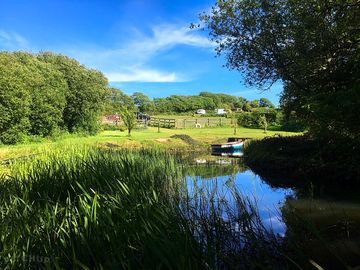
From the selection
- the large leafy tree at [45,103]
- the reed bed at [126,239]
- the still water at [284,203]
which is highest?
the large leafy tree at [45,103]

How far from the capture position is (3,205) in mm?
5523

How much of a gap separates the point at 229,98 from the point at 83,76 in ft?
322

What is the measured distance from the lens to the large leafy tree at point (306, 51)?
1130cm

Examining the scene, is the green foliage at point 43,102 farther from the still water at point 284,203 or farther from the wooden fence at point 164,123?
the still water at point 284,203

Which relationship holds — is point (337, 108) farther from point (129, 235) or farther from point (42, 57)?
point (42, 57)

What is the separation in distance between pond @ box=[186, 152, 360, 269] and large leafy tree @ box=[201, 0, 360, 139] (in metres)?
2.24

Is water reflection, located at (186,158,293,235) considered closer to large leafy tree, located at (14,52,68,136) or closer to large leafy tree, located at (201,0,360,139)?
large leafy tree, located at (201,0,360,139)

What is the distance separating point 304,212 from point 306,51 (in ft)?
28.1

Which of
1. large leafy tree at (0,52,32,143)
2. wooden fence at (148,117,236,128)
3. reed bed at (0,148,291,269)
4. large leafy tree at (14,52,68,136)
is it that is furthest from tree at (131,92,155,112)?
reed bed at (0,148,291,269)

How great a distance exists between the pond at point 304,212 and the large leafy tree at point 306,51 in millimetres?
2235

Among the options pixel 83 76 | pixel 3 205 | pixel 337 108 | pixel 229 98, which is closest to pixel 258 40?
pixel 337 108

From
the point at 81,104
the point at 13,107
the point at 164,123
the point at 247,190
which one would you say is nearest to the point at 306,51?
the point at 247,190

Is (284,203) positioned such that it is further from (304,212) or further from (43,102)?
(43,102)

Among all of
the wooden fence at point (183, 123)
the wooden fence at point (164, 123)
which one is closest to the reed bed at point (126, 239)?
the wooden fence at point (183, 123)
